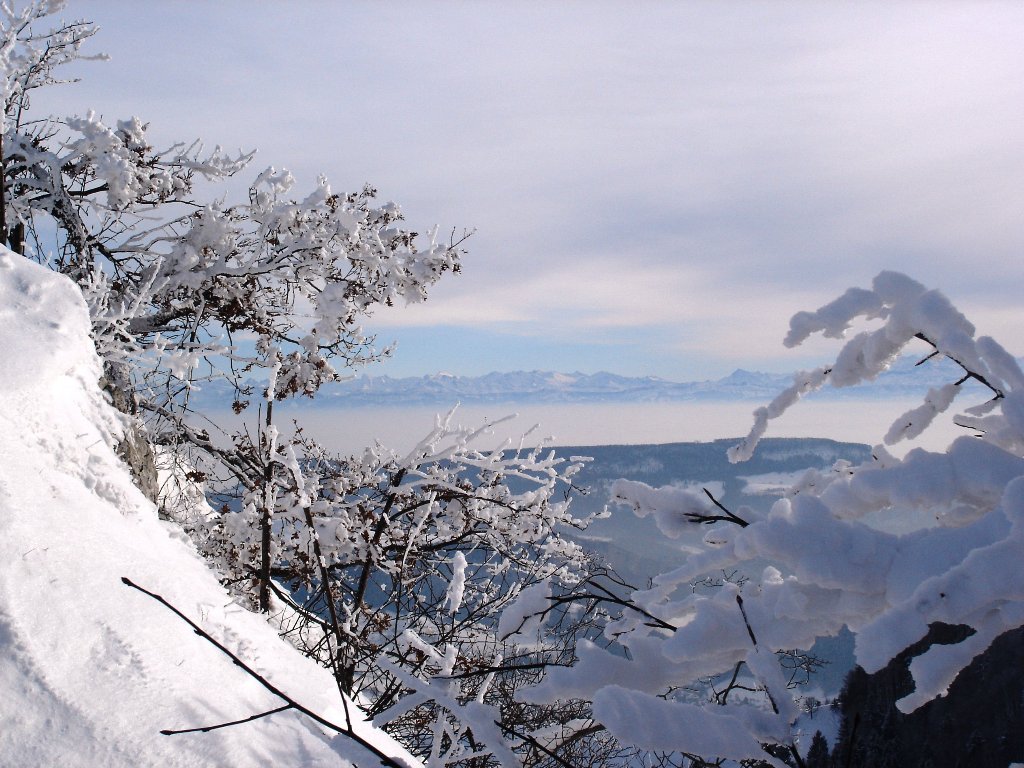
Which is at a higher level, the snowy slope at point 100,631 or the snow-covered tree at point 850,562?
the snow-covered tree at point 850,562

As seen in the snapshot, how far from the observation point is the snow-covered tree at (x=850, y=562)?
1.08 metres

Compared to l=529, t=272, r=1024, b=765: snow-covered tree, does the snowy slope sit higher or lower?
lower

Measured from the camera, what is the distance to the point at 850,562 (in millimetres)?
1167

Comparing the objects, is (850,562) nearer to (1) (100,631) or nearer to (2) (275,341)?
(1) (100,631)

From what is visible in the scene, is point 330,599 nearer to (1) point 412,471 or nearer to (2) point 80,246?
(1) point 412,471

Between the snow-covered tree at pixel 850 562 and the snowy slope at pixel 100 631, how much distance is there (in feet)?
5.66

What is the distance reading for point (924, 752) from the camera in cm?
201

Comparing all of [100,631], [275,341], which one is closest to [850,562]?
[100,631]

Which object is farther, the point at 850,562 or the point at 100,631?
the point at 100,631

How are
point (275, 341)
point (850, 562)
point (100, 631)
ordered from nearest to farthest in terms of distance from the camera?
1. point (850, 562)
2. point (100, 631)
3. point (275, 341)

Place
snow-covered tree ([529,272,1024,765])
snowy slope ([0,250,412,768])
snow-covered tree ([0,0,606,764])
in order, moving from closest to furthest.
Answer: snow-covered tree ([529,272,1024,765]) < snowy slope ([0,250,412,768]) < snow-covered tree ([0,0,606,764])

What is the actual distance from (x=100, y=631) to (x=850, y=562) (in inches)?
108

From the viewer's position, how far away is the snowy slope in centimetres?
245

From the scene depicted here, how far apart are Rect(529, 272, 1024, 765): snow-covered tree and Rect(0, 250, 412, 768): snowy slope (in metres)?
1.73
